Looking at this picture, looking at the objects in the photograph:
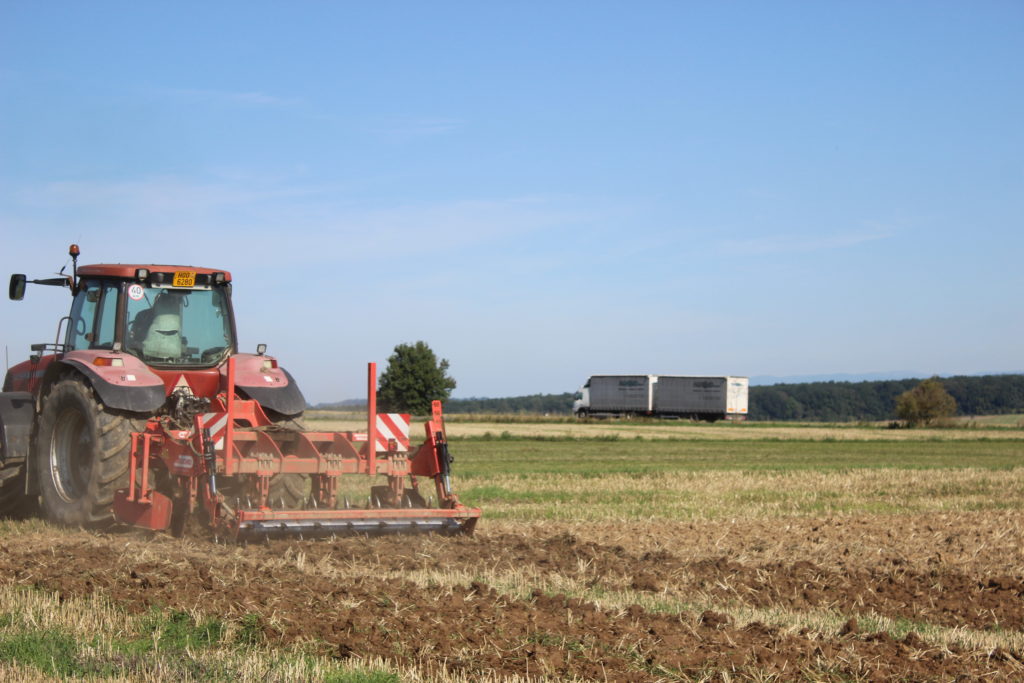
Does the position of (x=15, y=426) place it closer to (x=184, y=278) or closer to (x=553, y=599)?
(x=184, y=278)

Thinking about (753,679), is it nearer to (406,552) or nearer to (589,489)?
(406,552)

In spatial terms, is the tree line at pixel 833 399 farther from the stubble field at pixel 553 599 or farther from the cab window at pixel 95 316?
the cab window at pixel 95 316

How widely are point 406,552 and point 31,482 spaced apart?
463 cm

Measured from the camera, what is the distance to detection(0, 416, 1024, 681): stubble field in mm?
5645

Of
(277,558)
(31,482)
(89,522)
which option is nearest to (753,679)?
(277,558)

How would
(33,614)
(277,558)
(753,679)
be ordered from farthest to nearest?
(277,558), (33,614), (753,679)

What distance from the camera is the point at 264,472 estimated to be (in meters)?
10.1

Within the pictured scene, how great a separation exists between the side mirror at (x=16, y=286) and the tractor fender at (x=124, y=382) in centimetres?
102

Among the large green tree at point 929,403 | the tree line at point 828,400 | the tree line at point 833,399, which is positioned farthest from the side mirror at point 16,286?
the tree line at point 833,399

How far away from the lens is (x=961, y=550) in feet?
37.2

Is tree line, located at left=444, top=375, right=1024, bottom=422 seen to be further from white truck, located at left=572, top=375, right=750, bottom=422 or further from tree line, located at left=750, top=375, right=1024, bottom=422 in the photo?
white truck, located at left=572, top=375, right=750, bottom=422

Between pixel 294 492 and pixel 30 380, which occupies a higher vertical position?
pixel 30 380

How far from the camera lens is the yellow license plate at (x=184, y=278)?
1148 centimetres

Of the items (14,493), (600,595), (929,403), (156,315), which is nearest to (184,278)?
(156,315)
